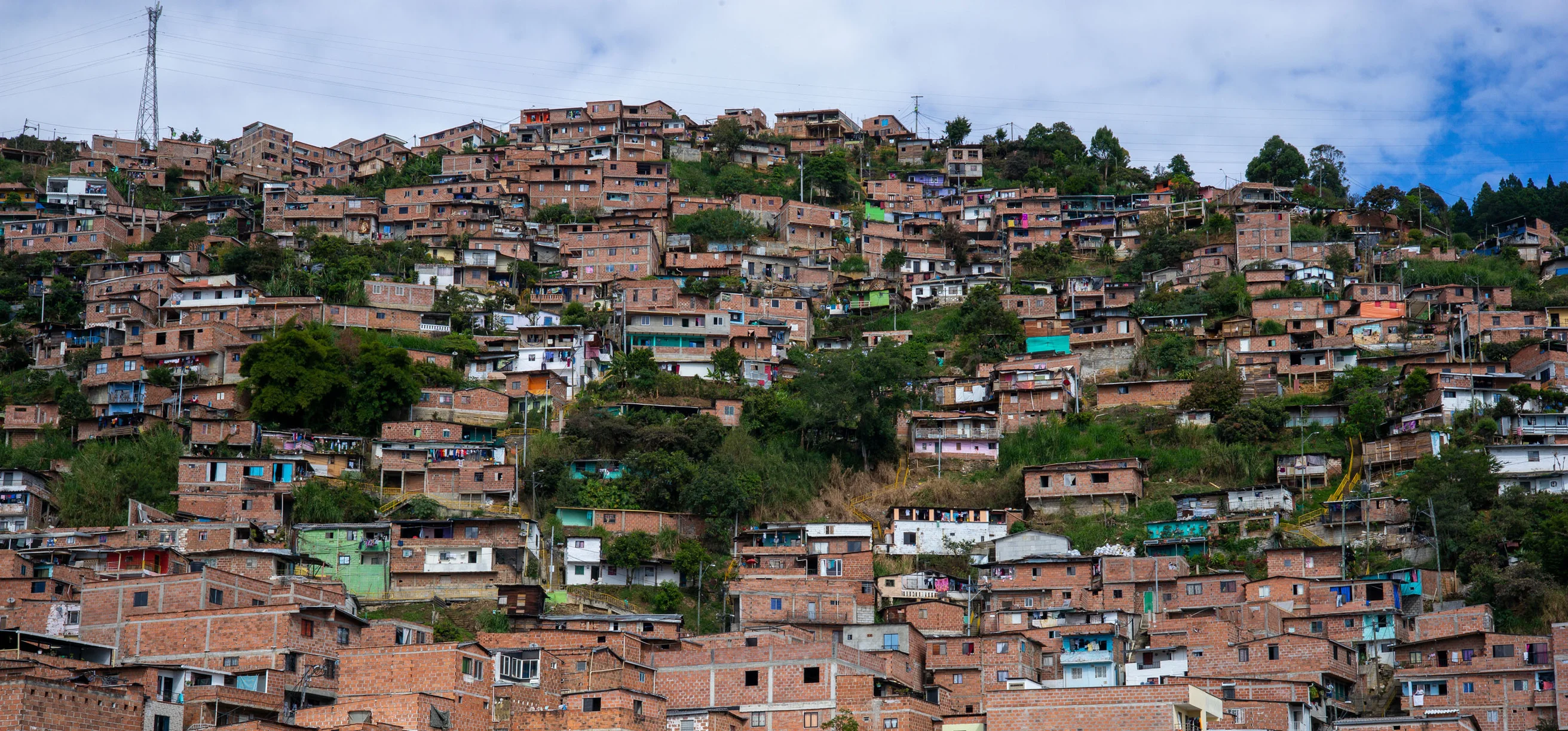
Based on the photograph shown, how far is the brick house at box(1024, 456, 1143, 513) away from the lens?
50688 millimetres

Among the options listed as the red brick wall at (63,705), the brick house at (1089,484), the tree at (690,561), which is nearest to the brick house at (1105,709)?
the tree at (690,561)

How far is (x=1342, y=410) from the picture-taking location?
177 feet

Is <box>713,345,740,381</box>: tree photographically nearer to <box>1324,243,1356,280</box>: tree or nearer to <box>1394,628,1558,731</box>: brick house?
<box>1324,243,1356,280</box>: tree

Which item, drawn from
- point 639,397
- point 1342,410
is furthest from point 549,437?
point 1342,410

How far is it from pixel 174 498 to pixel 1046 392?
28.0 metres

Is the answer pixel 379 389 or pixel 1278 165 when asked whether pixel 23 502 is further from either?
pixel 1278 165

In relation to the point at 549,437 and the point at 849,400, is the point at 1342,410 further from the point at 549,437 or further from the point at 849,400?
the point at 549,437

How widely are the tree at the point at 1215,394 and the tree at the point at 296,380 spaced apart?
27.4 m

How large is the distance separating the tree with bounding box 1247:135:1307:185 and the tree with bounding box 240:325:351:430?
5411 cm

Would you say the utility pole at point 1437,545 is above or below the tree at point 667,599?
above

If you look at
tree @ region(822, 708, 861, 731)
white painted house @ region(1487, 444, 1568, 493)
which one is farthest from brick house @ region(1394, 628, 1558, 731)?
tree @ region(822, 708, 861, 731)

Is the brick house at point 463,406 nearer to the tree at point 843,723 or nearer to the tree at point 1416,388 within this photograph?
the tree at point 843,723

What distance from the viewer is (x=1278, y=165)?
90.3 metres

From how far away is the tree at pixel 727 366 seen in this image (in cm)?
5941
